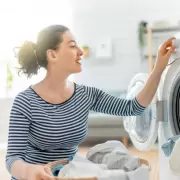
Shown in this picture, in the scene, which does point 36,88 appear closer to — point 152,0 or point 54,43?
point 54,43

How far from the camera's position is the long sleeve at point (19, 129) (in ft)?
3.95

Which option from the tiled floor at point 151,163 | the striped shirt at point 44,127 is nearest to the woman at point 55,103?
the striped shirt at point 44,127

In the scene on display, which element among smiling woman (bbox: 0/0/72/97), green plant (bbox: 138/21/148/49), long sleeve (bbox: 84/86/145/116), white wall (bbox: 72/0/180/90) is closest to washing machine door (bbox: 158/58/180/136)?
long sleeve (bbox: 84/86/145/116)

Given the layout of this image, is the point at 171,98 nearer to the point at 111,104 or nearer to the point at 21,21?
the point at 111,104

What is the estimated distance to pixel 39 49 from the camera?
140cm

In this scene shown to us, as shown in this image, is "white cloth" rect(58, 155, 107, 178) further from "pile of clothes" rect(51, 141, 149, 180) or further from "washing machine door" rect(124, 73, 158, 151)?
"washing machine door" rect(124, 73, 158, 151)

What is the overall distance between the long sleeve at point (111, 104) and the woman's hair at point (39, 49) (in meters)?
0.23

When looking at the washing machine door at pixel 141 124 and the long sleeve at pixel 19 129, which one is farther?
the washing machine door at pixel 141 124

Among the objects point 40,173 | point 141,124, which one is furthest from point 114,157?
point 141,124

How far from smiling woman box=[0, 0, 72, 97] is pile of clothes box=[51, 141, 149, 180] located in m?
2.99

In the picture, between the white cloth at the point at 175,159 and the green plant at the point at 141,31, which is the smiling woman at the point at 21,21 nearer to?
the green plant at the point at 141,31

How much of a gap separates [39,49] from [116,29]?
286 centimetres

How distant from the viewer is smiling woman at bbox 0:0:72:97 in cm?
410

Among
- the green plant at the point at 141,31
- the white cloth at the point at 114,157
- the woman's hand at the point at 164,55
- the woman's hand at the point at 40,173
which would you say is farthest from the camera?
the green plant at the point at 141,31
